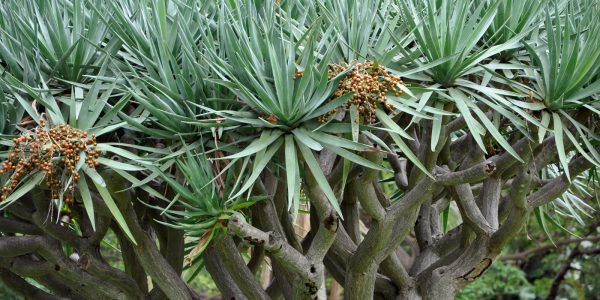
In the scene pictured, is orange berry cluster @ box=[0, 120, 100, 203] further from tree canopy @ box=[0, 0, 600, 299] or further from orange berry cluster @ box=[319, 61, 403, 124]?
orange berry cluster @ box=[319, 61, 403, 124]

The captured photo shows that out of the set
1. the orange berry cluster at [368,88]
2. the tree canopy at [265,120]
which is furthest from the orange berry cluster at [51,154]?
the orange berry cluster at [368,88]

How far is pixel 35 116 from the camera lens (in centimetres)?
352

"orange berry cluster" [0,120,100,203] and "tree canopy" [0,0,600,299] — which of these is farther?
"tree canopy" [0,0,600,299]

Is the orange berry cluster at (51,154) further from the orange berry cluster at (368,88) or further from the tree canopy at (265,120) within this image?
the orange berry cluster at (368,88)

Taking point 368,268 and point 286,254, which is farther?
point 368,268

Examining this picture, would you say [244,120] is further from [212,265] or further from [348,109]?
[212,265]

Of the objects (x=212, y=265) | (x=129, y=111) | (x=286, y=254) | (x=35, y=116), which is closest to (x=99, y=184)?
(x=35, y=116)

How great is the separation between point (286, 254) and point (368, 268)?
61 cm

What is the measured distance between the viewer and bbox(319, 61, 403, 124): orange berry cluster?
3352mm

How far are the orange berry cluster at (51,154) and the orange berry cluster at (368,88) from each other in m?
0.90

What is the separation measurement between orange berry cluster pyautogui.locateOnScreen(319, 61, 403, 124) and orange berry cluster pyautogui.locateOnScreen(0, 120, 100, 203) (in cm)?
90

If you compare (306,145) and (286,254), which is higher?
(306,145)

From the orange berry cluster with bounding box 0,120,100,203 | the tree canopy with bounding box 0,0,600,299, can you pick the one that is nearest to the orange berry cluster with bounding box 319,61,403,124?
the tree canopy with bounding box 0,0,600,299

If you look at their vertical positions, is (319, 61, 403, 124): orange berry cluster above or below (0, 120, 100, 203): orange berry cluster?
above
